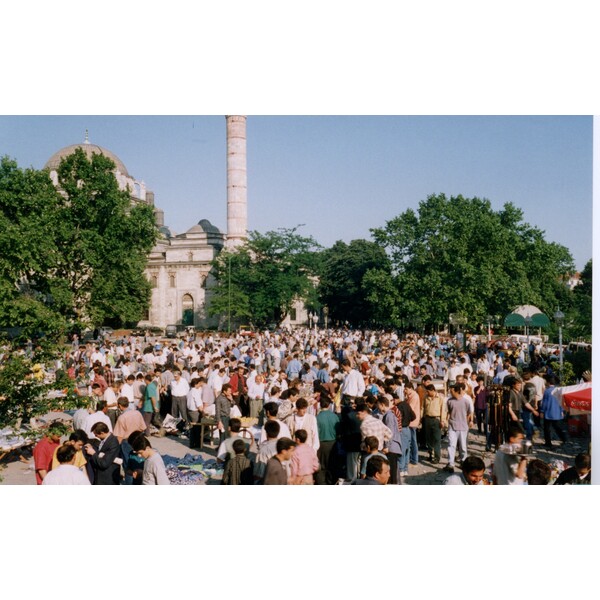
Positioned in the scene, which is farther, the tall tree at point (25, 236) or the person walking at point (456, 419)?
the tall tree at point (25, 236)

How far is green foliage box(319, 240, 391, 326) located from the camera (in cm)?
5247

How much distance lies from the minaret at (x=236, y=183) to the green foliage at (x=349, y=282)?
8.38 meters

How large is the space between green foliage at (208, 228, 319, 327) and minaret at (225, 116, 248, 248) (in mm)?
5287

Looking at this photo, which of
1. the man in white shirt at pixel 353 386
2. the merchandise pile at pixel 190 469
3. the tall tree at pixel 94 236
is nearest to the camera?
the merchandise pile at pixel 190 469

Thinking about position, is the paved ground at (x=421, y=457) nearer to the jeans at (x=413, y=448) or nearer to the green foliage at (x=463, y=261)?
the jeans at (x=413, y=448)

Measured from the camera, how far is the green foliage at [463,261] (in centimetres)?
3183

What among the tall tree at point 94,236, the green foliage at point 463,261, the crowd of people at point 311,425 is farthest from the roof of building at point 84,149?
the crowd of people at point 311,425

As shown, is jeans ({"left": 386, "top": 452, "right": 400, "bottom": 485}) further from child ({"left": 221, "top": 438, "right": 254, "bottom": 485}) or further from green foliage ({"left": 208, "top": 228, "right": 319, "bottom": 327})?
green foliage ({"left": 208, "top": 228, "right": 319, "bottom": 327})

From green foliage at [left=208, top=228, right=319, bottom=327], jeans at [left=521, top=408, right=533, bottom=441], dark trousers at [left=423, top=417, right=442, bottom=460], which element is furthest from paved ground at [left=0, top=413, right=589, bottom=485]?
green foliage at [left=208, top=228, right=319, bottom=327]

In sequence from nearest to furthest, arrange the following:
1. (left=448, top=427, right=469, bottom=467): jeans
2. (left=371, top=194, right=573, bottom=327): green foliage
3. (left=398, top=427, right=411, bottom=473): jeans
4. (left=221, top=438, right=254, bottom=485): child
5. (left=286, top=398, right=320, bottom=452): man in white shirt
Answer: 1. (left=221, top=438, right=254, bottom=485): child
2. (left=286, top=398, right=320, bottom=452): man in white shirt
3. (left=398, top=427, right=411, bottom=473): jeans
4. (left=448, top=427, right=469, bottom=467): jeans
5. (left=371, top=194, right=573, bottom=327): green foliage
